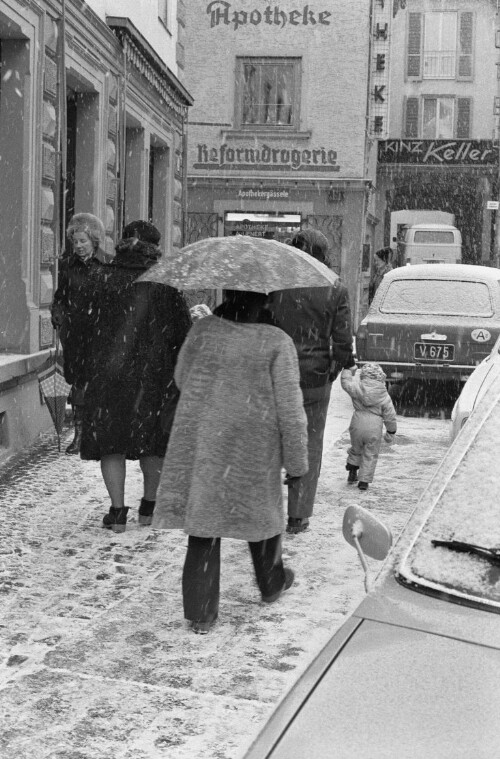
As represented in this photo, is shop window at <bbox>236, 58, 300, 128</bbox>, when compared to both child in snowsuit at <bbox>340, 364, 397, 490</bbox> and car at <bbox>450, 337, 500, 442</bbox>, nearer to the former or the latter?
car at <bbox>450, 337, 500, 442</bbox>

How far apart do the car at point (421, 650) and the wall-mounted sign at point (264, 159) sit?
25.1 metres

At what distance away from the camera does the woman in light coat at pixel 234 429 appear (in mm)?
4734

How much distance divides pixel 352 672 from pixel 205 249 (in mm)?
2905

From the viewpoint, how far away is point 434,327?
40.5ft

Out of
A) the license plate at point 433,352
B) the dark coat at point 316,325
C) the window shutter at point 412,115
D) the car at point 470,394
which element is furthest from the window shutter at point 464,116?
the dark coat at point 316,325

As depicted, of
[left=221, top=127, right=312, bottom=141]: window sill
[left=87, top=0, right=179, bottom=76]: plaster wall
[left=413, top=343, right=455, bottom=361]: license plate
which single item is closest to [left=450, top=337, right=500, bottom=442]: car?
[left=413, top=343, right=455, bottom=361]: license plate

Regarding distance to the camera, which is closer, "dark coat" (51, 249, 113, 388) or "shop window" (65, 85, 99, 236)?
"dark coat" (51, 249, 113, 388)

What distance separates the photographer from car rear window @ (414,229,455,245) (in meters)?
37.7

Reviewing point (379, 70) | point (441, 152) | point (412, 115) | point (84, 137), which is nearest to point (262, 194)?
point (379, 70)

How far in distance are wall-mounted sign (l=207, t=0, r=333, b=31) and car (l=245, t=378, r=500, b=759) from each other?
26.1 m

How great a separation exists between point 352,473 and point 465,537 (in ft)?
18.0

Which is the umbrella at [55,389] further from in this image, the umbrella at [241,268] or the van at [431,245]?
the van at [431,245]

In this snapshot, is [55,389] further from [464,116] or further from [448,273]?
[464,116]

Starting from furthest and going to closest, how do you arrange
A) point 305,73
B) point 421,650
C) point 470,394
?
point 305,73 < point 470,394 < point 421,650
